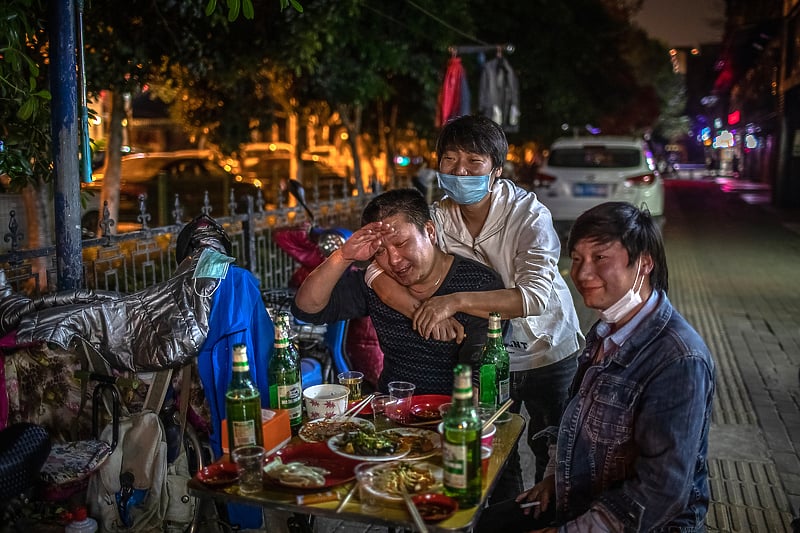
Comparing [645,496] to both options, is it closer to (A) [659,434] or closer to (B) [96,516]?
(A) [659,434]

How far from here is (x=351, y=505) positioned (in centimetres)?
207

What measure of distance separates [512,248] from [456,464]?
1.40 m

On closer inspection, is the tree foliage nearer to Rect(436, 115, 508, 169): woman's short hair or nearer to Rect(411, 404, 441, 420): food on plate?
Rect(436, 115, 508, 169): woman's short hair

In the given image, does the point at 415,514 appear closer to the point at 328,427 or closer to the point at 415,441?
the point at 415,441

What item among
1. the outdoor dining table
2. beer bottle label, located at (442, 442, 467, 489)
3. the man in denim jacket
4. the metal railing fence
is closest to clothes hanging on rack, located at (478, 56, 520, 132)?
the metal railing fence

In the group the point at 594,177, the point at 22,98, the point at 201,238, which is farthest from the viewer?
the point at 594,177

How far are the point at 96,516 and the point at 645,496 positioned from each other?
2.52 meters

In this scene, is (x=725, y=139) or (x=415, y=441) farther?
(x=725, y=139)

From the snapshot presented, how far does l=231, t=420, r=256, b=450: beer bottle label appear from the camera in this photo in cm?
227

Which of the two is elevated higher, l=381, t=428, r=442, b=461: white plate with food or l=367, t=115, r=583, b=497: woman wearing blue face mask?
l=367, t=115, r=583, b=497: woman wearing blue face mask

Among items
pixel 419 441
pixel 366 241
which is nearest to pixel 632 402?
pixel 419 441

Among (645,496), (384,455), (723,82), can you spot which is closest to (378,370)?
(384,455)

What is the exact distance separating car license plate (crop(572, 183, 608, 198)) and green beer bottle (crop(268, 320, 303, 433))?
10535mm

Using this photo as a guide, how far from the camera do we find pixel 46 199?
6.70 m
